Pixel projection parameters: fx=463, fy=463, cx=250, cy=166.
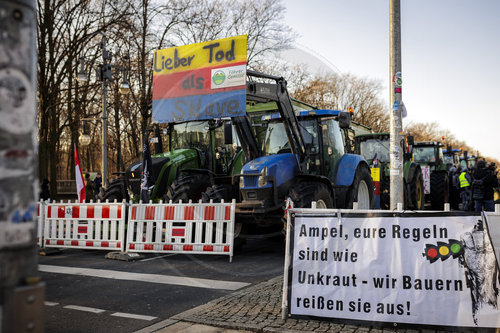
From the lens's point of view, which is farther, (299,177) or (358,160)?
(358,160)

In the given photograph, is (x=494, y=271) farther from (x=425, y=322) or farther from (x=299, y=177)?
Answer: (x=299, y=177)

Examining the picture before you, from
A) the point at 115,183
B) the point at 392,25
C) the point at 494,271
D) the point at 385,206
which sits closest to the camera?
the point at 494,271

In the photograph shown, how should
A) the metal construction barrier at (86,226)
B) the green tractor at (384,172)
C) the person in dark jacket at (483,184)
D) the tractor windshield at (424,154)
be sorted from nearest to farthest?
the metal construction barrier at (86,226) → the person in dark jacket at (483,184) → the green tractor at (384,172) → the tractor windshield at (424,154)

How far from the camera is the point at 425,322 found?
428 centimetres

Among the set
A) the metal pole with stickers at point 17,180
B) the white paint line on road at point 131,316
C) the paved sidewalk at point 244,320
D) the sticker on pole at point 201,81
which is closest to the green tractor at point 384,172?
the sticker on pole at point 201,81

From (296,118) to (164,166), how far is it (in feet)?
11.3

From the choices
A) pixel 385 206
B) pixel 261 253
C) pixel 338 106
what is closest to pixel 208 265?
pixel 261 253

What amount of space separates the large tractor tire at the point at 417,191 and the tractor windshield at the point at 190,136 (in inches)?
298

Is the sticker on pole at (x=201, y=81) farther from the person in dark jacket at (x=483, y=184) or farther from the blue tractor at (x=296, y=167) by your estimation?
the person in dark jacket at (x=483, y=184)

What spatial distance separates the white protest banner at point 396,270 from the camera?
166 inches

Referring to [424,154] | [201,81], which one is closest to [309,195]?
[201,81]

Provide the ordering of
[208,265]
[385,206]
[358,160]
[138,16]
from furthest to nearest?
1. [138,16]
2. [385,206]
3. [358,160]
4. [208,265]

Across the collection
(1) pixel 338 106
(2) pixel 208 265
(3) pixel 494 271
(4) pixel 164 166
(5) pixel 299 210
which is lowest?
(2) pixel 208 265

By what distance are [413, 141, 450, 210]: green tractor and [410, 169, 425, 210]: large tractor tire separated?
4.64 ft
